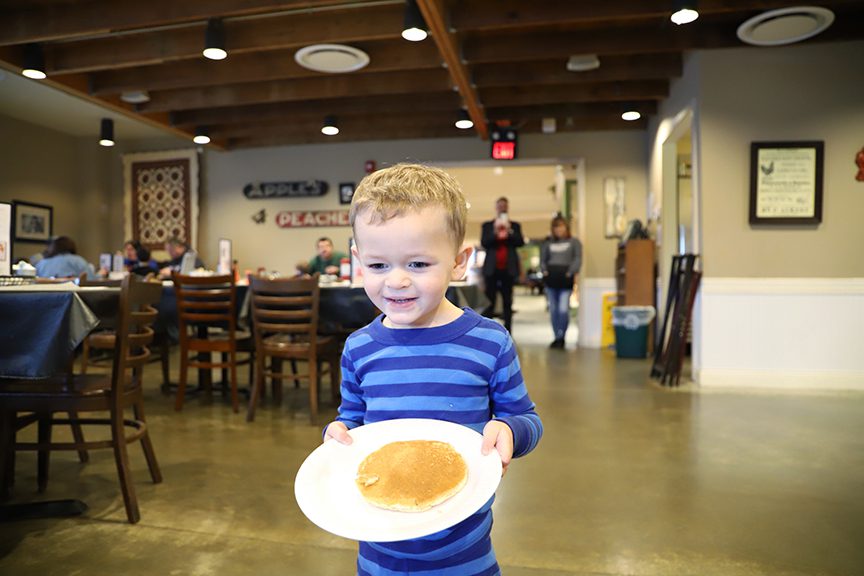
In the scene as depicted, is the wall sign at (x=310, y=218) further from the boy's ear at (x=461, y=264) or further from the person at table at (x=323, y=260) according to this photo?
the boy's ear at (x=461, y=264)

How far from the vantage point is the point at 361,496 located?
79 centimetres

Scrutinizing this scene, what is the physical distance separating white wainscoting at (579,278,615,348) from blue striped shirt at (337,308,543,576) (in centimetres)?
647

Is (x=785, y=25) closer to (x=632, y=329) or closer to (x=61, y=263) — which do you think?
(x=632, y=329)

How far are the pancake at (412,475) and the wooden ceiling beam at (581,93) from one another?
17.8 feet

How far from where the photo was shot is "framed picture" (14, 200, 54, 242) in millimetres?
7262

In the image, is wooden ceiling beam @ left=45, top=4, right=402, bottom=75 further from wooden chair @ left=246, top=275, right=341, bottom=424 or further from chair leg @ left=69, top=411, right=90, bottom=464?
chair leg @ left=69, top=411, right=90, bottom=464

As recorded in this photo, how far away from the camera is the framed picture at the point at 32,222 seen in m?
7.26

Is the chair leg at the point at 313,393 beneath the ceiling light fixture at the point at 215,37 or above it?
beneath

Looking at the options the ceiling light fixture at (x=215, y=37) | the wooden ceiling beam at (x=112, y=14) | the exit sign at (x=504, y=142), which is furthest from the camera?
the exit sign at (x=504, y=142)

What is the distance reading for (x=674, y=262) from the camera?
5.06m

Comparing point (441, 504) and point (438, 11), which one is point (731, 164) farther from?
point (441, 504)

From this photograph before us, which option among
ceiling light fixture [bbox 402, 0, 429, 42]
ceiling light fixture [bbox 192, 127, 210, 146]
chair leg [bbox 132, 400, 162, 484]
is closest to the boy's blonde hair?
chair leg [bbox 132, 400, 162, 484]

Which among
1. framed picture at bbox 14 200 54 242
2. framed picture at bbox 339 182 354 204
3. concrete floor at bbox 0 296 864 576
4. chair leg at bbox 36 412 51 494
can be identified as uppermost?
framed picture at bbox 339 182 354 204

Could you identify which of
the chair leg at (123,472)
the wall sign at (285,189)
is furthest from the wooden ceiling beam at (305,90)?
the chair leg at (123,472)
